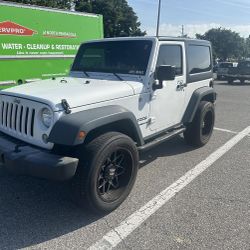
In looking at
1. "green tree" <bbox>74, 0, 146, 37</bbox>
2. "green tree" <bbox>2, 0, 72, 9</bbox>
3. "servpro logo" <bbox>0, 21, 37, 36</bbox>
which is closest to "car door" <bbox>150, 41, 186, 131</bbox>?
"servpro logo" <bbox>0, 21, 37, 36</bbox>

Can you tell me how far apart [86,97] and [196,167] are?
245cm

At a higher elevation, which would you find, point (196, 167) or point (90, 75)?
point (90, 75)

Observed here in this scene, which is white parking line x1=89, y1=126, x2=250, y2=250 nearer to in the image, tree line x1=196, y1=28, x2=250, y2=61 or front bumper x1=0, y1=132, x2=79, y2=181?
front bumper x1=0, y1=132, x2=79, y2=181

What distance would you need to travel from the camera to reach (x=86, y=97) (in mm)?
3572

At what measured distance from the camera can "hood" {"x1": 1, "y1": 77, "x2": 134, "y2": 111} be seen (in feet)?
11.3

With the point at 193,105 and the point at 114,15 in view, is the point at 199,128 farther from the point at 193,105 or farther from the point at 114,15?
the point at 114,15

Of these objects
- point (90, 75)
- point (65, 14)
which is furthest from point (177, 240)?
point (65, 14)

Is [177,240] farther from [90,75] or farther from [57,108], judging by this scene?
[90,75]

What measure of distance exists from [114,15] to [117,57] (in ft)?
135

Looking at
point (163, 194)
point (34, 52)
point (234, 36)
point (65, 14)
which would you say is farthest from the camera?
point (234, 36)

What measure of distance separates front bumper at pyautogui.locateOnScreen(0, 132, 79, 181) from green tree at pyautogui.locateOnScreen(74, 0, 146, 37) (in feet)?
125

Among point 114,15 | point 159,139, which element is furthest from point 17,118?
point 114,15

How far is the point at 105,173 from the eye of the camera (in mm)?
3721

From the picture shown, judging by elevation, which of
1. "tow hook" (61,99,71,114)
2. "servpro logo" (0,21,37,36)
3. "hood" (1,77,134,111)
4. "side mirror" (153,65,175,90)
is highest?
"servpro logo" (0,21,37,36)
